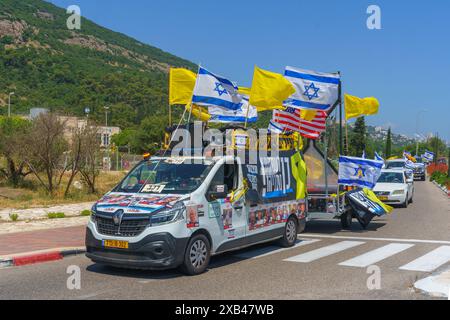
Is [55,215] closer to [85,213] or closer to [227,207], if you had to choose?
[85,213]

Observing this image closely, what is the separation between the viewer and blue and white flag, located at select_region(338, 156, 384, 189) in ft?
48.3

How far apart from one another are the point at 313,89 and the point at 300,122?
1016 millimetres

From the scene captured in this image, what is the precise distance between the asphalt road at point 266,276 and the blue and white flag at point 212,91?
12.6 ft

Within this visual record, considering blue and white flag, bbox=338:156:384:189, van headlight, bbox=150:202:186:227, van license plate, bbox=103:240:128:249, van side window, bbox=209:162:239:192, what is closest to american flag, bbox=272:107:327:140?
blue and white flag, bbox=338:156:384:189

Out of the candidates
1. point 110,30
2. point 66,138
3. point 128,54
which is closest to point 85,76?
point 128,54

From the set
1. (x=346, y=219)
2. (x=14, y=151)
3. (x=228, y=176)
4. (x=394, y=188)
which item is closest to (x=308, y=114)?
(x=346, y=219)

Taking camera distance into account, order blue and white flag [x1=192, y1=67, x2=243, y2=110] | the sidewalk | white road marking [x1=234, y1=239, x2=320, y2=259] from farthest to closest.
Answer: blue and white flag [x1=192, y1=67, x2=243, y2=110], the sidewalk, white road marking [x1=234, y1=239, x2=320, y2=259]

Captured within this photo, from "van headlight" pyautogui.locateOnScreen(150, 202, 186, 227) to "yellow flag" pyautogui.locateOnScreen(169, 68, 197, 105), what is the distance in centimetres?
642

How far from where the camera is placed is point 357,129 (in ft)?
300

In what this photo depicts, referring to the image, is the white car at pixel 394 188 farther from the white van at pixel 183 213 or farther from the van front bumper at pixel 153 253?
the van front bumper at pixel 153 253

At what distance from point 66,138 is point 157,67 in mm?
127283

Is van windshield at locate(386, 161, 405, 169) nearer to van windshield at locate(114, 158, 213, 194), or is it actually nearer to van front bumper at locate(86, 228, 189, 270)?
van windshield at locate(114, 158, 213, 194)

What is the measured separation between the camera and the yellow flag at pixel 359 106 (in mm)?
16203
